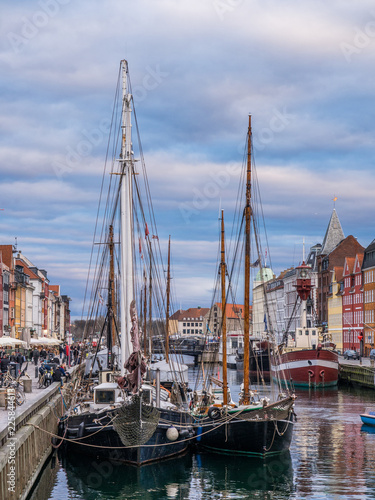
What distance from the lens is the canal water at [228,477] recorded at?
28.0 meters

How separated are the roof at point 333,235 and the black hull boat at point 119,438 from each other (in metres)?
133

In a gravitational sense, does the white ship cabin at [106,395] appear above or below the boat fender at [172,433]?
above

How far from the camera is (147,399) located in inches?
1208

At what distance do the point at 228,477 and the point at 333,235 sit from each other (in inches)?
5398

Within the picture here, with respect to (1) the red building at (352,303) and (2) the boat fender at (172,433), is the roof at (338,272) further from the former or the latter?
(2) the boat fender at (172,433)

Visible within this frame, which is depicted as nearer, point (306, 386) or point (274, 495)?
point (274, 495)

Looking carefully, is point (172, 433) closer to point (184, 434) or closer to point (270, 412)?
point (184, 434)

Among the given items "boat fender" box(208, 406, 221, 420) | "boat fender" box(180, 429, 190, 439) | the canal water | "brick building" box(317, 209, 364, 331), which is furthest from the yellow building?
"boat fender" box(180, 429, 190, 439)

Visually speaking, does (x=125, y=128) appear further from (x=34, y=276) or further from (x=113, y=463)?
(x=34, y=276)

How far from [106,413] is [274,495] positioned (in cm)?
705

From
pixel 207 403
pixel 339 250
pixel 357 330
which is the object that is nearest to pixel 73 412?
pixel 207 403

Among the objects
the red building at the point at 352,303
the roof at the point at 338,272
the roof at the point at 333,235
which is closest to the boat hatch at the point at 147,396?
the red building at the point at 352,303

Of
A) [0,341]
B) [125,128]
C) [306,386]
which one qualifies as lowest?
[306,386]

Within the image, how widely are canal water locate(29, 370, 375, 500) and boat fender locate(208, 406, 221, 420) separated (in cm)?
179
